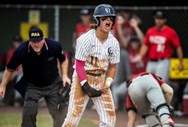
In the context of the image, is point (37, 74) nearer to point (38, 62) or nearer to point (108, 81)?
point (38, 62)

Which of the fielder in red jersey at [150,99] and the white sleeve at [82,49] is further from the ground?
the white sleeve at [82,49]

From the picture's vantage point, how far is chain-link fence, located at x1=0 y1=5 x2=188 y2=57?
13.8 meters

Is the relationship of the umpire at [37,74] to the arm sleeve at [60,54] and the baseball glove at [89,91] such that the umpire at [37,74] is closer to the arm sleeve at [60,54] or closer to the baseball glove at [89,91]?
the arm sleeve at [60,54]

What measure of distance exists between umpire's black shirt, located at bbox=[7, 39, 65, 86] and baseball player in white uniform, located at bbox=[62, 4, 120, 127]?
0.74 m

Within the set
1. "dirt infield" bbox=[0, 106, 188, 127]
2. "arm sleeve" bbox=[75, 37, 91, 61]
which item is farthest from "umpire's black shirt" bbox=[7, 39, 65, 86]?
"dirt infield" bbox=[0, 106, 188, 127]

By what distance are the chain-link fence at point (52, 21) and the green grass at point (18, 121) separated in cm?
274

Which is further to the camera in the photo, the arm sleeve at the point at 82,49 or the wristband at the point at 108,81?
the wristband at the point at 108,81

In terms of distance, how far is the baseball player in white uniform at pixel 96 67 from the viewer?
780cm

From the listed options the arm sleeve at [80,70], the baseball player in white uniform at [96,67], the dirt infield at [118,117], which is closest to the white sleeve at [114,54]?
the baseball player in white uniform at [96,67]

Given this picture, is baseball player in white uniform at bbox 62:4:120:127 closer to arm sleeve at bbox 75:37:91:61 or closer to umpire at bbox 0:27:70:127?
arm sleeve at bbox 75:37:91:61

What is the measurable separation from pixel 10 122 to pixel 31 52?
264 centimetres

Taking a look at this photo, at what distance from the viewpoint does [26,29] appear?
46.8ft

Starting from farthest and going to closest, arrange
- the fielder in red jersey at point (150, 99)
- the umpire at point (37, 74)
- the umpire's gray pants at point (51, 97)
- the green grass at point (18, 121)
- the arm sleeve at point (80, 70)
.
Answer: the green grass at point (18, 121)
the umpire's gray pants at point (51, 97)
the umpire at point (37, 74)
the arm sleeve at point (80, 70)
the fielder in red jersey at point (150, 99)

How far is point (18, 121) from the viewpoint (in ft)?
35.7
